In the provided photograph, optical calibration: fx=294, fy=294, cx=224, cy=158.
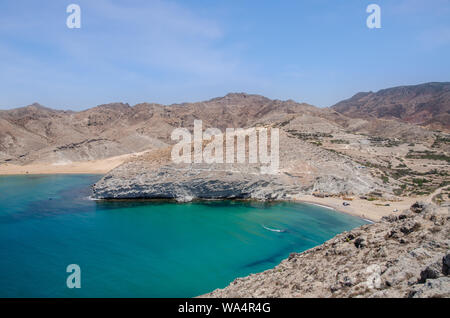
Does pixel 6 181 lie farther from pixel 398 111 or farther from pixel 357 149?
pixel 398 111

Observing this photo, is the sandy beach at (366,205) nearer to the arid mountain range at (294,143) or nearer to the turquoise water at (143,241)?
the turquoise water at (143,241)

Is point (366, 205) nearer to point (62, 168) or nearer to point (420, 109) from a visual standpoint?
point (62, 168)

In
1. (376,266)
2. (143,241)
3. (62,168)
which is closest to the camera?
(376,266)

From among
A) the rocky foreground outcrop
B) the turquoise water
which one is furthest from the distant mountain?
the rocky foreground outcrop

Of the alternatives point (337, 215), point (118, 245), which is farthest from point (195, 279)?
point (337, 215)

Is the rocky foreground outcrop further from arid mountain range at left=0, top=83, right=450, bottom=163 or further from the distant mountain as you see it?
the distant mountain

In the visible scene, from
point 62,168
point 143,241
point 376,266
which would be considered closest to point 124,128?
point 62,168
